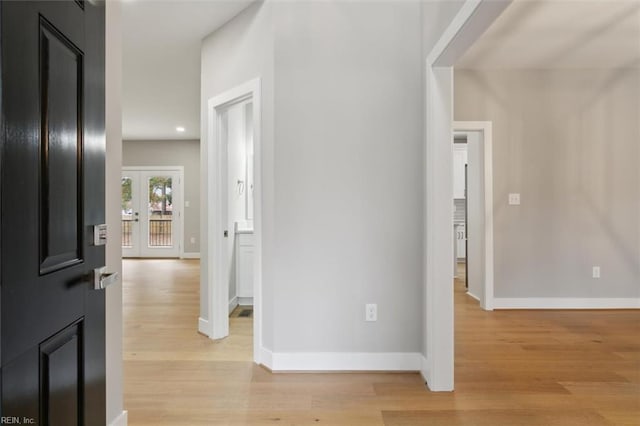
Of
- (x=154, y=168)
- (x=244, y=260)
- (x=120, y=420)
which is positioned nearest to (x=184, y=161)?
(x=154, y=168)

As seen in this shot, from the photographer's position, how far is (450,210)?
2223 mm

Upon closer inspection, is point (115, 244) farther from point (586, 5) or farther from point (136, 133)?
point (136, 133)

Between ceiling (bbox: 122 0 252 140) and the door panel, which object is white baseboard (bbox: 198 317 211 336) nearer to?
the door panel

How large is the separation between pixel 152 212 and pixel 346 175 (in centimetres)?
703

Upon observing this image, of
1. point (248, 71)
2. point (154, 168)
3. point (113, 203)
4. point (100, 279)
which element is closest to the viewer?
point (100, 279)

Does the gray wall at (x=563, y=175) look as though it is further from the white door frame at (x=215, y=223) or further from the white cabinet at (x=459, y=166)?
the white door frame at (x=215, y=223)

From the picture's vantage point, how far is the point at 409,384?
2252 mm

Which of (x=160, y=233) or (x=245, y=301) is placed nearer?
(x=245, y=301)

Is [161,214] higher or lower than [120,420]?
higher

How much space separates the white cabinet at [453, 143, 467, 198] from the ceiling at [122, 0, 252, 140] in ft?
13.9

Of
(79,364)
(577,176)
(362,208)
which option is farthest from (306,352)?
(577,176)

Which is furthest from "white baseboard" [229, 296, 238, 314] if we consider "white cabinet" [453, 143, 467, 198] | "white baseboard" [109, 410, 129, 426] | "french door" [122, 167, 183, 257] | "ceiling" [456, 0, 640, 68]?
"french door" [122, 167, 183, 257]

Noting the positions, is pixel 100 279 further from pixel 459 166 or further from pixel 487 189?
pixel 459 166

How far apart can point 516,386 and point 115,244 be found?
8.04ft
